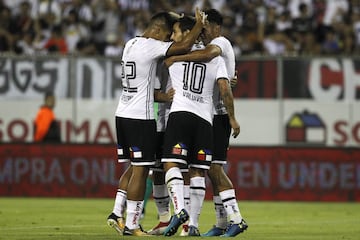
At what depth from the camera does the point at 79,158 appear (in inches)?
916

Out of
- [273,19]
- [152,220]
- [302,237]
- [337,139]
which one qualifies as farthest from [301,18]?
[302,237]

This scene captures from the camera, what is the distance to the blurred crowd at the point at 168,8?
25.3 m

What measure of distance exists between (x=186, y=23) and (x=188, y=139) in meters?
1.40

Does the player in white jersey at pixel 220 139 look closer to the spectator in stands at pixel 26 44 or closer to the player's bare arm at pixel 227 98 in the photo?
the player's bare arm at pixel 227 98

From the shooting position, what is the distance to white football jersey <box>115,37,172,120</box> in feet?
43.4

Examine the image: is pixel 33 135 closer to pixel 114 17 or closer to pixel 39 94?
pixel 39 94

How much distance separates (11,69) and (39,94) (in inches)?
31.3

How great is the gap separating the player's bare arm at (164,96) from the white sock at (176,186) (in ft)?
2.95

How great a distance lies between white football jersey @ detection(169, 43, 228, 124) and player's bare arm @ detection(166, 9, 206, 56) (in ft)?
0.52

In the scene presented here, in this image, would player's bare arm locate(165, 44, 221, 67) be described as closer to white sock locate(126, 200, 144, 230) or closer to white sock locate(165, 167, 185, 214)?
white sock locate(165, 167, 185, 214)

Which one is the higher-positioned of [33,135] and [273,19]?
[273,19]

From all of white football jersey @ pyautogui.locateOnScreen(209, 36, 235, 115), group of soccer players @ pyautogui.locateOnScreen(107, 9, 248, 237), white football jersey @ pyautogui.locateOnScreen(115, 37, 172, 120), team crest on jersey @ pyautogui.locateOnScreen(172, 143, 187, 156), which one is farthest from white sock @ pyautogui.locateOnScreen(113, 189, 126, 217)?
white football jersey @ pyautogui.locateOnScreen(209, 36, 235, 115)

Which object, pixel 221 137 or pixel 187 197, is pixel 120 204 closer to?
pixel 187 197

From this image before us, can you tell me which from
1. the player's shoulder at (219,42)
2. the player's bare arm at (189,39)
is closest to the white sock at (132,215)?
the player's bare arm at (189,39)
